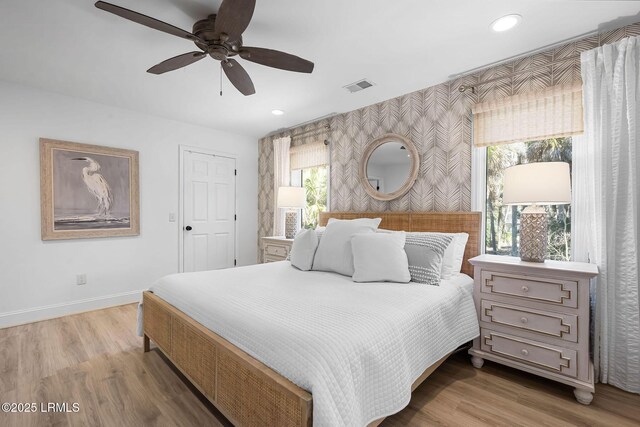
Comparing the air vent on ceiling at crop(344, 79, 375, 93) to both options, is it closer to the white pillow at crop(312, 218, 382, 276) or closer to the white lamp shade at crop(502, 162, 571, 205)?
the white pillow at crop(312, 218, 382, 276)

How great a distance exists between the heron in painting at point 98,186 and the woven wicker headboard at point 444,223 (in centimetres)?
316

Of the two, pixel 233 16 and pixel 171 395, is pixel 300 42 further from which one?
pixel 171 395

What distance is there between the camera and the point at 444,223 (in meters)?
2.81

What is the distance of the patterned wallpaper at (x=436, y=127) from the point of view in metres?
2.31

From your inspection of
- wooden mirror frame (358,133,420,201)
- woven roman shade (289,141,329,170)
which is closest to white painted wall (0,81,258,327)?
woven roman shade (289,141,329,170)

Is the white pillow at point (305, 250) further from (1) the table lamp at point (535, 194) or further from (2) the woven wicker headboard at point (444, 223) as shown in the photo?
(1) the table lamp at point (535, 194)

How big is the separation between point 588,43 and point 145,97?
161 inches

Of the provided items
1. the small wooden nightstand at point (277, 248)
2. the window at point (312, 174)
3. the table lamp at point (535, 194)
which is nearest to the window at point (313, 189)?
the window at point (312, 174)

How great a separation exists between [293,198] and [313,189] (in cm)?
56

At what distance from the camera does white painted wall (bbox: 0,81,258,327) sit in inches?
119

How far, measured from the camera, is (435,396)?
187 centimetres

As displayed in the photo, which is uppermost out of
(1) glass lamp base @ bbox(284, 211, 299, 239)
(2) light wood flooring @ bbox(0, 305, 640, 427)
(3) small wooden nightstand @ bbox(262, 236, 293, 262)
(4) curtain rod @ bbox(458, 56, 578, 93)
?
(4) curtain rod @ bbox(458, 56, 578, 93)

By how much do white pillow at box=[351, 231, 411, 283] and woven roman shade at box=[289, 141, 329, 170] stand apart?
198cm

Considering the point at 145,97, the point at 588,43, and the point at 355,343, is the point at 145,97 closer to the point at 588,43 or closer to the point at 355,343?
the point at 355,343
